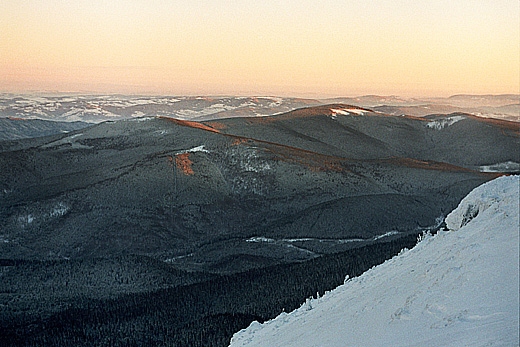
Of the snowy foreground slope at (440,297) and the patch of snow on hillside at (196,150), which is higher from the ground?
the snowy foreground slope at (440,297)

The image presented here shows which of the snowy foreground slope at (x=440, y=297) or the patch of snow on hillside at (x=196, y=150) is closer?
the snowy foreground slope at (x=440, y=297)

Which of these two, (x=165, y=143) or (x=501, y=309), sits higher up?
(x=501, y=309)

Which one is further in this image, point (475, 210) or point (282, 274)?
point (282, 274)

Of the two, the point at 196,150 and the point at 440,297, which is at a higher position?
the point at 440,297

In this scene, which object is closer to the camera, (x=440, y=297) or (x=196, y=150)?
(x=440, y=297)

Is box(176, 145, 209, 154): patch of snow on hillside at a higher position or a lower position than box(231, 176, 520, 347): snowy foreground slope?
lower

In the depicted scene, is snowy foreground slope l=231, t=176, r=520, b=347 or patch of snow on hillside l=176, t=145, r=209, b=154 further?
patch of snow on hillside l=176, t=145, r=209, b=154

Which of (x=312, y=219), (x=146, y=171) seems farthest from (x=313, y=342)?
(x=146, y=171)

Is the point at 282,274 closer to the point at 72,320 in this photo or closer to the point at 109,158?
the point at 72,320
